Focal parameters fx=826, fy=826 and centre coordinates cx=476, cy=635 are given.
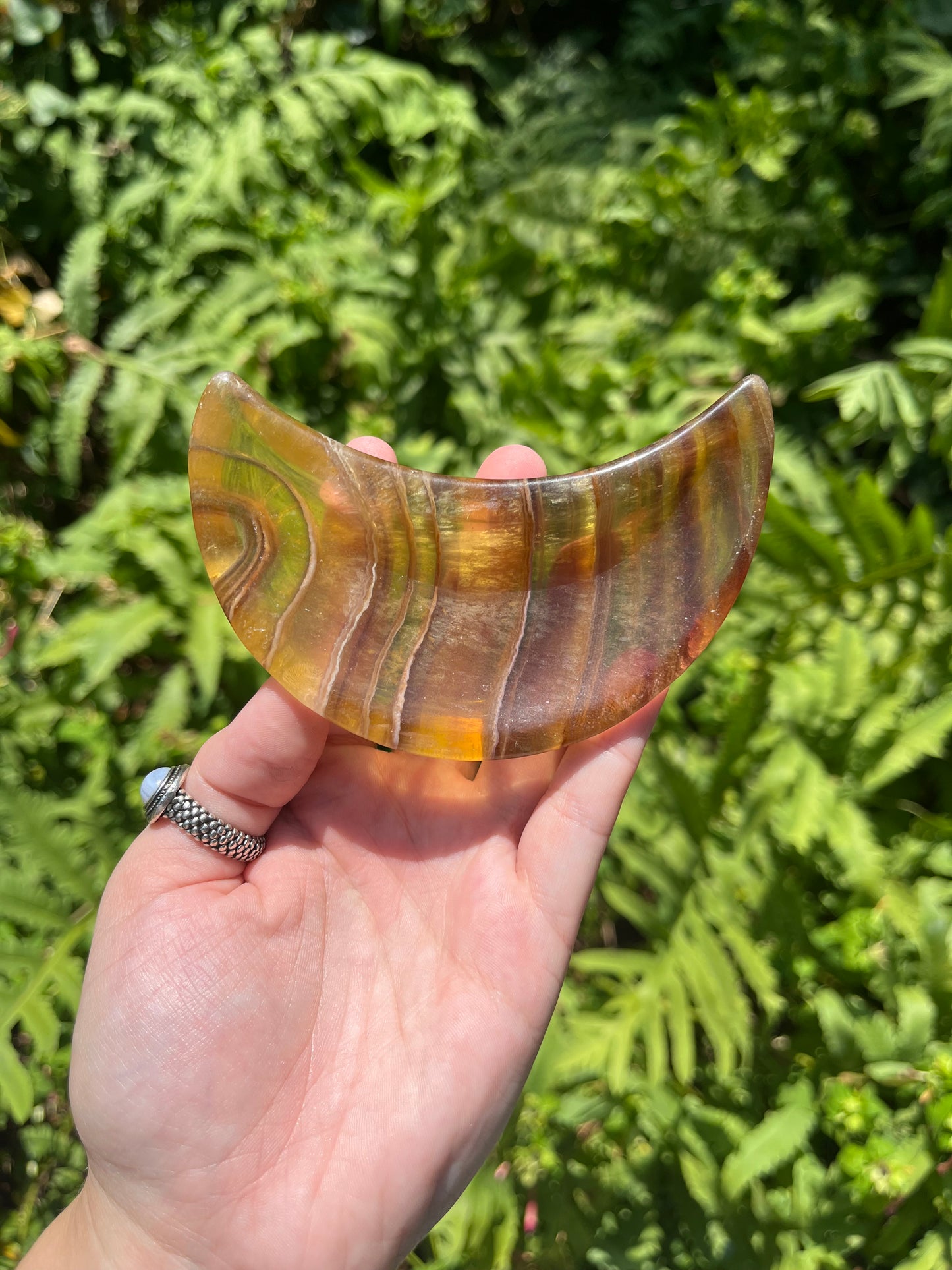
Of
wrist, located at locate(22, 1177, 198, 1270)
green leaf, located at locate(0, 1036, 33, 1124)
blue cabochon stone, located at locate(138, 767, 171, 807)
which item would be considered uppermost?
blue cabochon stone, located at locate(138, 767, 171, 807)

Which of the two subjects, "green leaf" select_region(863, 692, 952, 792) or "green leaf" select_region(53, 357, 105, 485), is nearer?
"green leaf" select_region(863, 692, 952, 792)

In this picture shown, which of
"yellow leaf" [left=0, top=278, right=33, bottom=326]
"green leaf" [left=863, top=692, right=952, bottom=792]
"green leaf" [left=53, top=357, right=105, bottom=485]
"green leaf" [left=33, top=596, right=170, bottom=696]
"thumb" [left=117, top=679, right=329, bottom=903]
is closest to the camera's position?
"thumb" [left=117, top=679, right=329, bottom=903]

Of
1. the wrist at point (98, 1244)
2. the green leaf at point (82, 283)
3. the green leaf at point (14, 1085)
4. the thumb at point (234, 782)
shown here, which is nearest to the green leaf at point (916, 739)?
the thumb at point (234, 782)

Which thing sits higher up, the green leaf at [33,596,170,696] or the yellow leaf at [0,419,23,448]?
the yellow leaf at [0,419,23,448]

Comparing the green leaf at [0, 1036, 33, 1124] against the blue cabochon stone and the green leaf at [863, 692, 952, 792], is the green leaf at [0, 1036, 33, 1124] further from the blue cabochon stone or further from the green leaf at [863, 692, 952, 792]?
the green leaf at [863, 692, 952, 792]

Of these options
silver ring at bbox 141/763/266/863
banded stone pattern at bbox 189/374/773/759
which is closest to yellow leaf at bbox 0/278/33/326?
banded stone pattern at bbox 189/374/773/759

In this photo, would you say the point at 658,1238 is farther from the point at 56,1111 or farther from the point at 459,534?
the point at 459,534

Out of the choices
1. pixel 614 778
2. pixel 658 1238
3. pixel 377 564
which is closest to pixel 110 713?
pixel 377 564
